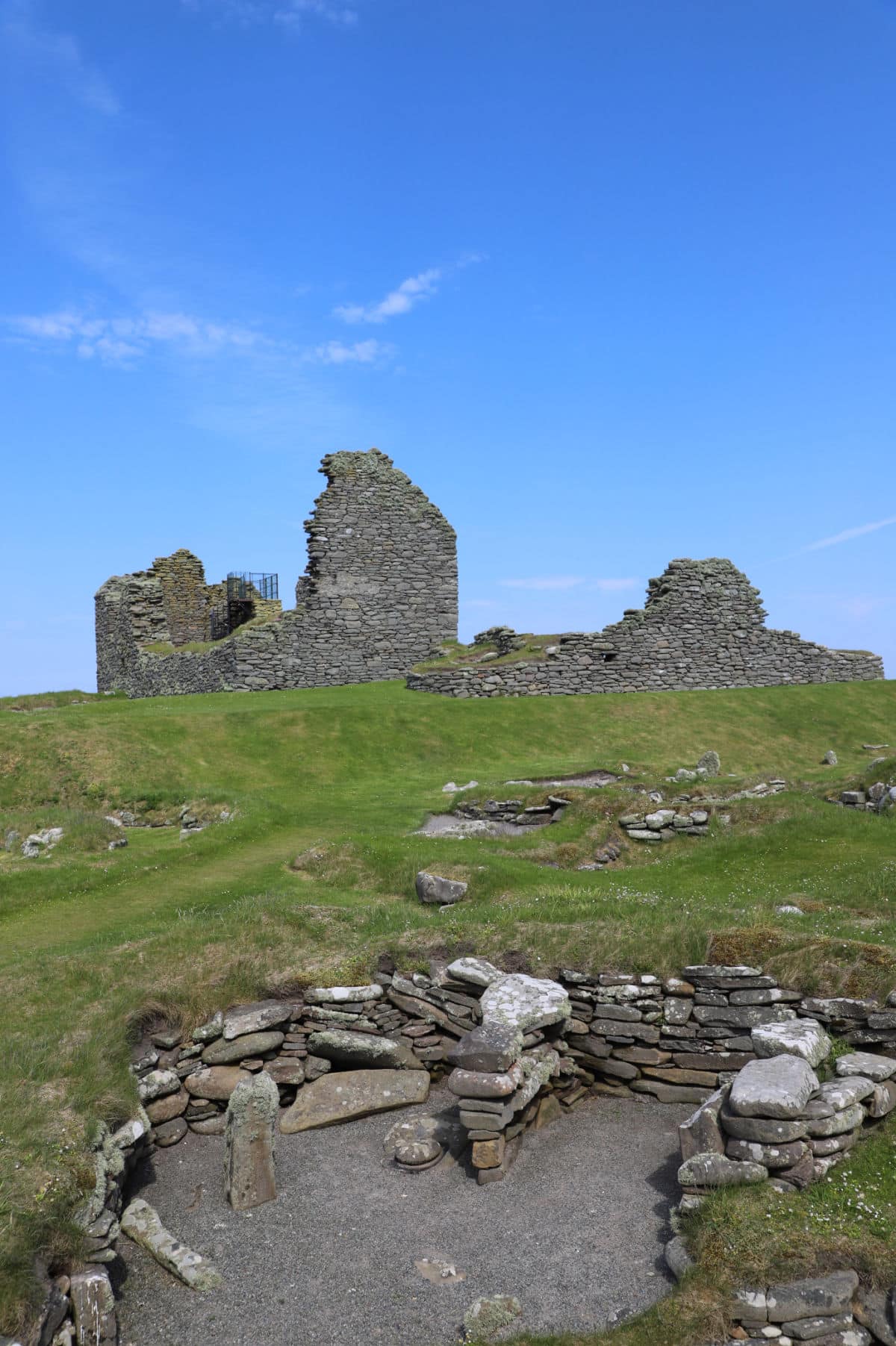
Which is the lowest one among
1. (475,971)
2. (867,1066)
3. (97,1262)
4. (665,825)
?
(97,1262)

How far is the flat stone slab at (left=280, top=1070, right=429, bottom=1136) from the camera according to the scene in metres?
11.2

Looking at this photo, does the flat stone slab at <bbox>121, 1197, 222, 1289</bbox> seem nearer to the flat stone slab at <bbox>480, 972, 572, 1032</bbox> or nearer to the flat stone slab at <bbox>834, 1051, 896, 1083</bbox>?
the flat stone slab at <bbox>480, 972, 572, 1032</bbox>

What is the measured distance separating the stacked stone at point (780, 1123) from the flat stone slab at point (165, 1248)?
4479mm

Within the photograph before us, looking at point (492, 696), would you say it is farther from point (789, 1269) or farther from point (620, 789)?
point (789, 1269)

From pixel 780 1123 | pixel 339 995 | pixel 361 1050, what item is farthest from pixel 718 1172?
pixel 339 995

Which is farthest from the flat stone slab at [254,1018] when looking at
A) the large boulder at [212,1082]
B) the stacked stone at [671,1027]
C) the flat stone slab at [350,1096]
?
the stacked stone at [671,1027]

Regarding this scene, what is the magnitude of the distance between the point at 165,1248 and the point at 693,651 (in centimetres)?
3538

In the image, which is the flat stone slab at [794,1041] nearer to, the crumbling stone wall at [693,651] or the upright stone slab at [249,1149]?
the upright stone slab at [249,1149]

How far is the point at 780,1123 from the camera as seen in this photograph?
8.77 metres

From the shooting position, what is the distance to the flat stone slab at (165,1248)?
8688 millimetres

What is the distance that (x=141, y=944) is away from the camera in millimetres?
13102

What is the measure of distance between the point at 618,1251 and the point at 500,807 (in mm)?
12964

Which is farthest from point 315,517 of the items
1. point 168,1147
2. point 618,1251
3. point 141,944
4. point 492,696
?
point 618,1251

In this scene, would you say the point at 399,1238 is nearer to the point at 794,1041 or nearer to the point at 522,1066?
the point at 522,1066
